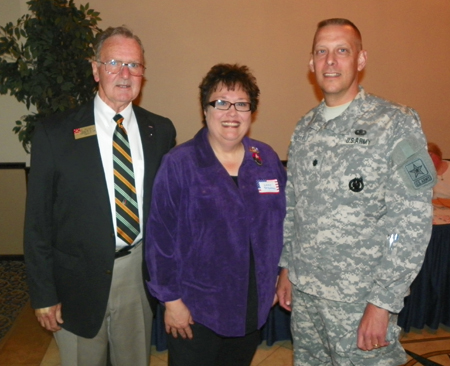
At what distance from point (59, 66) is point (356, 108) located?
8.08 ft

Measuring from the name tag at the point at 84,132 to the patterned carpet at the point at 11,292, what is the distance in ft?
7.84

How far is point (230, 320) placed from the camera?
6.07 feet

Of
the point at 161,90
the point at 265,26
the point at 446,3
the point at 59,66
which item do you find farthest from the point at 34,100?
the point at 446,3

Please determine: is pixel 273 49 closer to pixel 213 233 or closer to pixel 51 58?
pixel 51 58

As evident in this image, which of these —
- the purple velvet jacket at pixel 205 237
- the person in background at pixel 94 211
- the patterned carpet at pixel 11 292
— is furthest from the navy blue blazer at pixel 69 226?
the patterned carpet at pixel 11 292

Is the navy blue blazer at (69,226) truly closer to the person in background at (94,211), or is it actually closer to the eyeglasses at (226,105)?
the person in background at (94,211)

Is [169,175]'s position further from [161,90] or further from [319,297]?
[161,90]

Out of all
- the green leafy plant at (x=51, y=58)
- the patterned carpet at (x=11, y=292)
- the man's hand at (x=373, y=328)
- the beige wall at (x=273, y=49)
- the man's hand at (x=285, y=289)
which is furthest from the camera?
the beige wall at (x=273, y=49)

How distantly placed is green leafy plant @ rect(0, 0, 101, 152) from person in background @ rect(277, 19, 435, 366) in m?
2.16

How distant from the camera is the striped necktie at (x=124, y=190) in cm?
192

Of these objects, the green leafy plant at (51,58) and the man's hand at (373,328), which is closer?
the man's hand at (373,328)

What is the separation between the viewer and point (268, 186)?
194 centimetres

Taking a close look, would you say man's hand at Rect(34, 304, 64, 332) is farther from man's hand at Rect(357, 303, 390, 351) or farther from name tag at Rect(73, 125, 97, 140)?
man's hand at Rect(357, 303, 390, 351)

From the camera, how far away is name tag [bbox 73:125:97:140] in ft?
6.26
